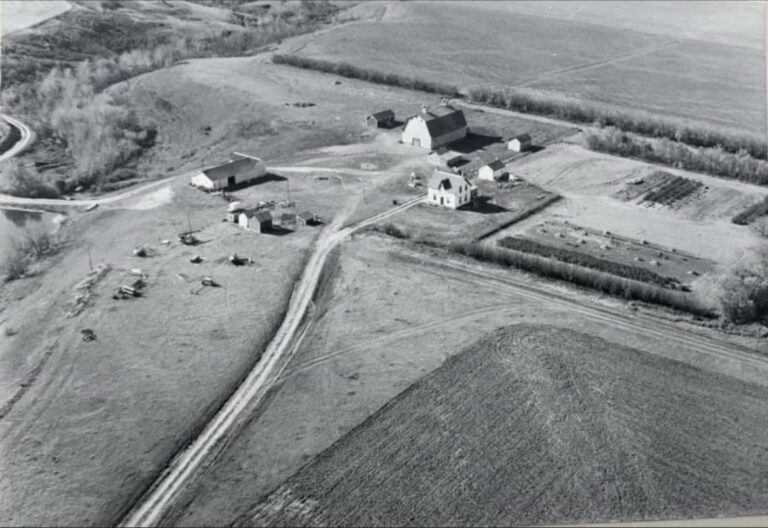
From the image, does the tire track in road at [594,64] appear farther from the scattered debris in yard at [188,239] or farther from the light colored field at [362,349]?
the scattered debris in yard at [188,239]

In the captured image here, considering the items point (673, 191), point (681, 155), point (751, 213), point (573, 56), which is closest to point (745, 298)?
point (751, 213)

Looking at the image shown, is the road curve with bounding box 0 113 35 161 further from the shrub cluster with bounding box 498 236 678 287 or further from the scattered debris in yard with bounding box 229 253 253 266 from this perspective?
the shrub cluster with bounding box 498 236 678 287

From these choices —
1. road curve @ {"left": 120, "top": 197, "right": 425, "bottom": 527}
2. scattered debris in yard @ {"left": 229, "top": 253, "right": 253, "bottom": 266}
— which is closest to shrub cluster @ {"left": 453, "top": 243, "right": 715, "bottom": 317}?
road curve @ {"left": 120, "top": 197, "right": 425, "bottom": 527}

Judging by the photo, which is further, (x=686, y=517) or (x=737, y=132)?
(x=737, y=132)

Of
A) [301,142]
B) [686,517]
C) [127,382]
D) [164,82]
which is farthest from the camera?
[164,82]

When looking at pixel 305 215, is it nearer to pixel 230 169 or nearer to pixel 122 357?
pixel 230 169

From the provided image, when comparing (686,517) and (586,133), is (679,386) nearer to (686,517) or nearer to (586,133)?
(686,517)

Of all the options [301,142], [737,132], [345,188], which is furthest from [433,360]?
[737,132]

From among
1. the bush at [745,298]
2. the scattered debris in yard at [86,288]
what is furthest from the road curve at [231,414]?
the bush at [745,298]
